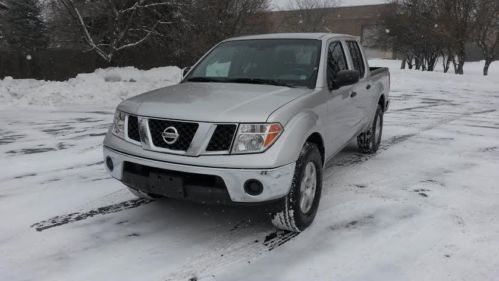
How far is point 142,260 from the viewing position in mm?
3570

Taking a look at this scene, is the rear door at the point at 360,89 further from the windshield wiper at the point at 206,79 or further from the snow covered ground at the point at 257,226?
the windshield wiper at the point at 206,79

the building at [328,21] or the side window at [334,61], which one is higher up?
the building at [328,21]

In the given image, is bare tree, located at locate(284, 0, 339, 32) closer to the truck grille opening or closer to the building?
the building

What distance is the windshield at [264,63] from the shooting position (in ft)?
15.2

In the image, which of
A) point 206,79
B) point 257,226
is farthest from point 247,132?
point 206,79

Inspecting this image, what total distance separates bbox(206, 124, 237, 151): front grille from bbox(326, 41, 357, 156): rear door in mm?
1356

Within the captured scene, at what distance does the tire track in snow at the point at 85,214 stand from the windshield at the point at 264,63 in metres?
1.50

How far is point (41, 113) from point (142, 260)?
8380 millimetres

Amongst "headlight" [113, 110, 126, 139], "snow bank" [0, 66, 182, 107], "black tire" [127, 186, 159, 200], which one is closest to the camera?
"headlight" [113, 110, 126, 139]

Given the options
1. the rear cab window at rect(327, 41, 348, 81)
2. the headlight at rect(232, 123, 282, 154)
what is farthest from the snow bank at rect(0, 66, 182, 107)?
the headlight at rect(232, 123, 282, 154)

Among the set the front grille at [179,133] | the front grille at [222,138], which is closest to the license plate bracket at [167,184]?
the front grille at [179,133]

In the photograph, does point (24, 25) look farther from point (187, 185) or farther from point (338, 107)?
point (187, 185)

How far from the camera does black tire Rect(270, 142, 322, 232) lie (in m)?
3.78

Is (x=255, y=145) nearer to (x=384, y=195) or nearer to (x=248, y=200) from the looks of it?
(x=248, y=200)
